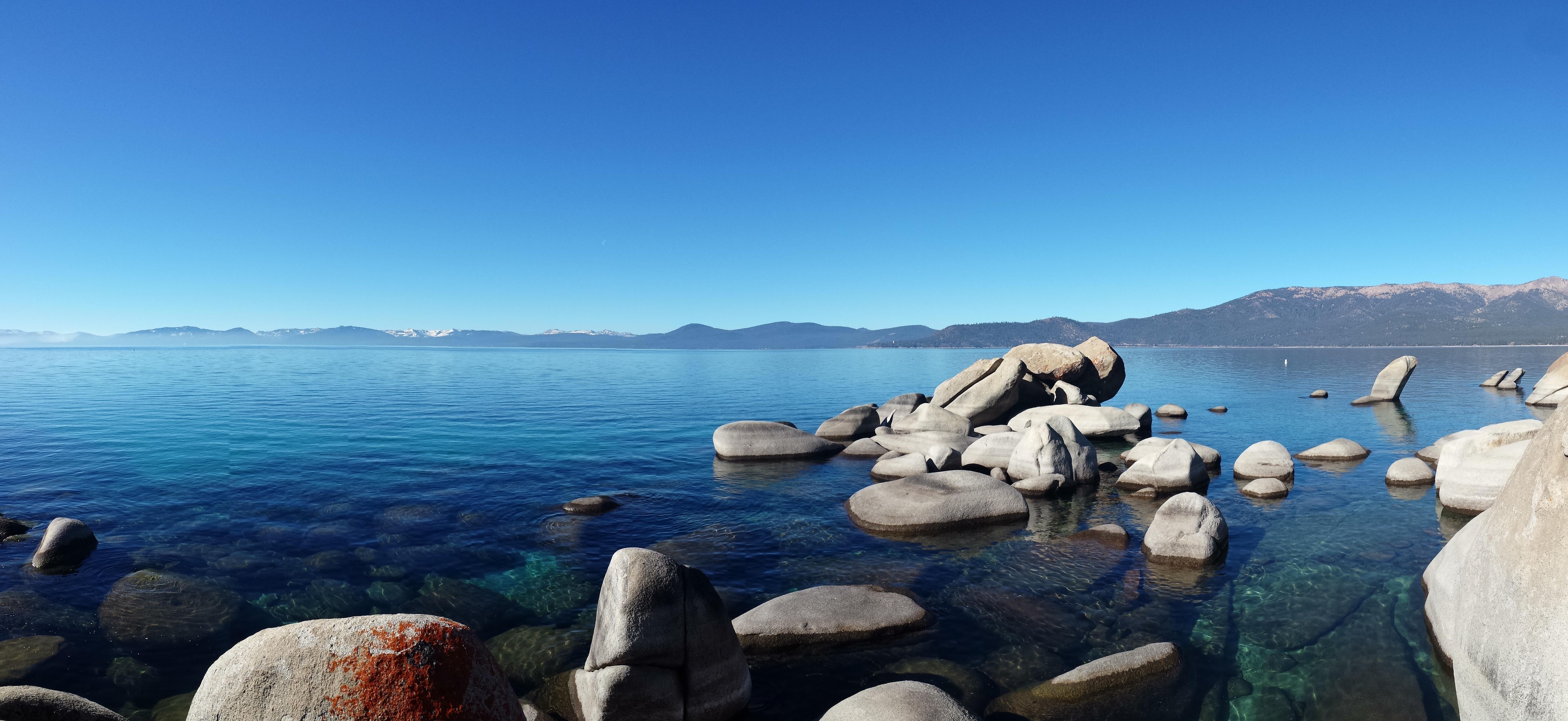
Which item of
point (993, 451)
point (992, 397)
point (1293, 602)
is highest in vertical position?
point (992, 397)

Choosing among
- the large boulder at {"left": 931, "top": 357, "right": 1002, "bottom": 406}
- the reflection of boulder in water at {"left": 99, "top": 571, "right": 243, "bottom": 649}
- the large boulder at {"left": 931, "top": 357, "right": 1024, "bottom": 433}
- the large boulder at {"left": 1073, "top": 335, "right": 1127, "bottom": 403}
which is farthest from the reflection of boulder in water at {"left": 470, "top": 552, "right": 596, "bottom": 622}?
the large boulder at {"left": 1073, "top": 335, "right": 1127, "bottom": 403}

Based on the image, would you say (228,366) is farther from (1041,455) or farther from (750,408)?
(1041,455)

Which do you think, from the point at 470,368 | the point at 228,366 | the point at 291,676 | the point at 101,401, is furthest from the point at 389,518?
the point at 228,366

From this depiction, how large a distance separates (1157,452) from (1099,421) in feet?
32.9

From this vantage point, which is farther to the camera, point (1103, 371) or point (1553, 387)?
point (1553, 387)

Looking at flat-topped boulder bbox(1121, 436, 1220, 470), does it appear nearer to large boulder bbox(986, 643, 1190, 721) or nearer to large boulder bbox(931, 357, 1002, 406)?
large boulder bbox(931, 357, 1002, 406)

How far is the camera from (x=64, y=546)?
12.7m

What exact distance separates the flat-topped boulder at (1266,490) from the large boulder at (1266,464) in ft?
4.98

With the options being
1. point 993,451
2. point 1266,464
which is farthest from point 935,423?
point 1266,464

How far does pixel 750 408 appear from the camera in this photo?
1785 inches

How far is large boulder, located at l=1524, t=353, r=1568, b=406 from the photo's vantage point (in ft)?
130

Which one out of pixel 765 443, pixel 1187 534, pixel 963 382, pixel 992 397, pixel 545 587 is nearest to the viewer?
pixel 545 587

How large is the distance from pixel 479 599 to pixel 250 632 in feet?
10.6

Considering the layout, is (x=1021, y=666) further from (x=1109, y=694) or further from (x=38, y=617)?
(x=38, y=617)
